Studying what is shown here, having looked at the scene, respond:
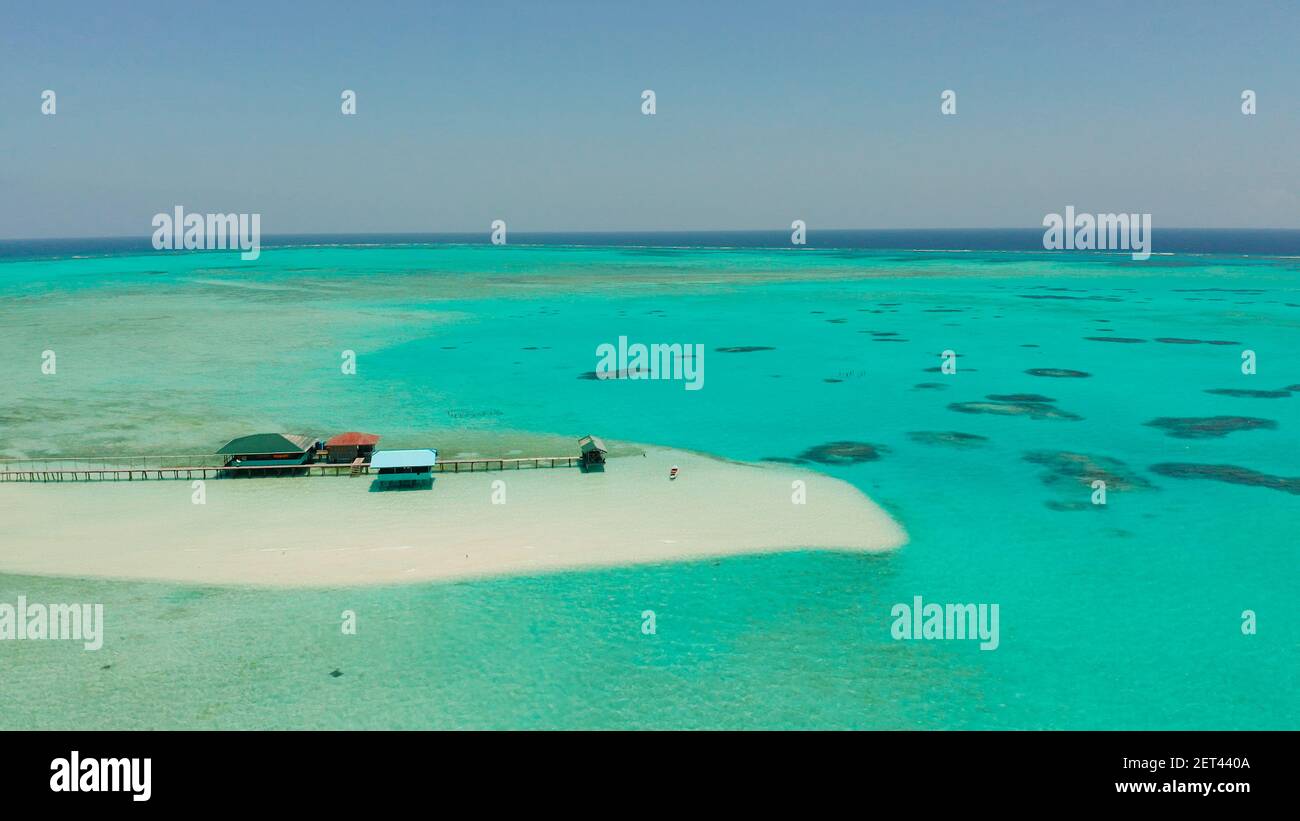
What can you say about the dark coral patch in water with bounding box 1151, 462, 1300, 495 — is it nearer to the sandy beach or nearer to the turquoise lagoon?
the turquoise lagoon

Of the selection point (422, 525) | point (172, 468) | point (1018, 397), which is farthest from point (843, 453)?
point (172, 468)

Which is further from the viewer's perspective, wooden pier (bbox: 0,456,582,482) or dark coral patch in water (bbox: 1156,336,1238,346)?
dark coral patch in water (bbox: 1156,336,1238,346)

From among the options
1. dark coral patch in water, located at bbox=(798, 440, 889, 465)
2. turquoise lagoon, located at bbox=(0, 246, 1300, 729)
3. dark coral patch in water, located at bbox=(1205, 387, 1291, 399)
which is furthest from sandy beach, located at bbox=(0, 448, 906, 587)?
dark coral patch in water, located at bbox=(1205, 387, 1291, 399)

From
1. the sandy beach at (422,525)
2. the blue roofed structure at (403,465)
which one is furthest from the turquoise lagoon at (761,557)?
the blue roofed structure at (403,465)

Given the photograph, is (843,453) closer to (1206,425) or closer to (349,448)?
(1206,425)

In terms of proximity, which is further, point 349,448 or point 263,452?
point 349,448

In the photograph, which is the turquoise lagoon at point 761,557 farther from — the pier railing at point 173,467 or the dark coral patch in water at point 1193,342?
the pier railing at point 173,467
